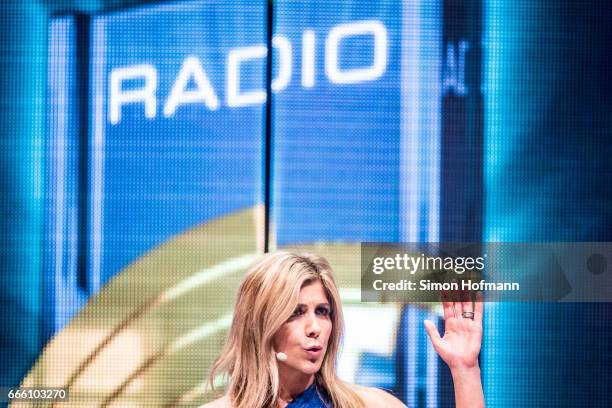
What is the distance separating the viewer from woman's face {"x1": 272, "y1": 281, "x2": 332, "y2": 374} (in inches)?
120

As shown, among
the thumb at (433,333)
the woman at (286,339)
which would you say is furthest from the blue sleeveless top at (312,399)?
the thumb at (433,333)

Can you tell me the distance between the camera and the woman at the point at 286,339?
3.06 meters

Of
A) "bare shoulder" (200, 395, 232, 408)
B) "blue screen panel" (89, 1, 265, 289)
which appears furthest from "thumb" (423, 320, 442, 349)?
"bare shoulder" (200, 395, 232, 408)

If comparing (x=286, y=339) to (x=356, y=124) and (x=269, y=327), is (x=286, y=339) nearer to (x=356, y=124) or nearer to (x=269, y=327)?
(x=269, y=327)

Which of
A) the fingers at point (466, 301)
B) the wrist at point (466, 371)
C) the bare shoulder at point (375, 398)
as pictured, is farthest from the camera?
the fingers at point (466, 301)

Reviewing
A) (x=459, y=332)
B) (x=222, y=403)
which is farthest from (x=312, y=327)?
(x=459, y=332)

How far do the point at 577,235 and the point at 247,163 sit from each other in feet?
4.85

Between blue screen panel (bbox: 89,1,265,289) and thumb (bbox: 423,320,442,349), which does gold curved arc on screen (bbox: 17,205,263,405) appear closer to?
blue screen panel (bbox: 89,1,265,289)

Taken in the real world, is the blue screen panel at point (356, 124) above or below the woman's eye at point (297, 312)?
above

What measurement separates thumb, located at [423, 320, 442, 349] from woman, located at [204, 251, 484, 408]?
841 millimetres

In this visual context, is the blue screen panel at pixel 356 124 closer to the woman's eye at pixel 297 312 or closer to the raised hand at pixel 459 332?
the raised hand at pixel 459 332

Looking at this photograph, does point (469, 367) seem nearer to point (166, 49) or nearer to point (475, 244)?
point (475, 244)

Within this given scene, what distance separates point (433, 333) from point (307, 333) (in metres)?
1.03

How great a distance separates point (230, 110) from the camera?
426cm
